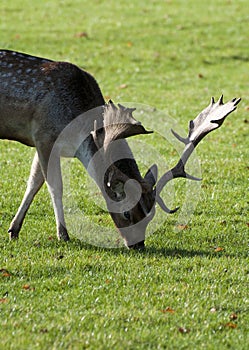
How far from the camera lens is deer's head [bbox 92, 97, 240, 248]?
24.9 feet

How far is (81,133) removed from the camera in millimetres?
8078

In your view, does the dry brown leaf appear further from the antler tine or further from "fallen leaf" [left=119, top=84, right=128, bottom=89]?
"fallen leaf" [left=119, top=84, right=128, bottom=89]

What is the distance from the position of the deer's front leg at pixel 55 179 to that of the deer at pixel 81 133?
0.03 feet

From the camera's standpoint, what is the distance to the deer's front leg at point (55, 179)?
808 centimetres

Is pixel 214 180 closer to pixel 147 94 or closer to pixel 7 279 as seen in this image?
pixel 7 279

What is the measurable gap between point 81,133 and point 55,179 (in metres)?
0.58

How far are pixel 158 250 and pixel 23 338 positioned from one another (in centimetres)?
255

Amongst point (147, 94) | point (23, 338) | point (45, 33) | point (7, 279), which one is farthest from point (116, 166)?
point (45, 33)

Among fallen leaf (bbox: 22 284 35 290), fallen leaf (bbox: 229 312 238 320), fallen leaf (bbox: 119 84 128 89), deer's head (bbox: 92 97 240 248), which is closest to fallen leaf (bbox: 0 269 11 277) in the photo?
fallen leaf (bbox: 22 284 35 290)

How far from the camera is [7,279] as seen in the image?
22.9 ft

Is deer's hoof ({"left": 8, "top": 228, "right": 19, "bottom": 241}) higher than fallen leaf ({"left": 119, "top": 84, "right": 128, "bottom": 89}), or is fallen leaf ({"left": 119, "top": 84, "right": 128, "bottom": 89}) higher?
deer's hoof ({"left": 8, "top": 228, "right": 19, "bottom": 241})

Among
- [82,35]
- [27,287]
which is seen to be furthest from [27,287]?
[82,35]

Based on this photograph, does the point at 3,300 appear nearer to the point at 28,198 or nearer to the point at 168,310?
the point at 168,310

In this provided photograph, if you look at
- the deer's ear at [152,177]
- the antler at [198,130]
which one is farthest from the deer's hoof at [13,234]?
the antler at [198,130]
